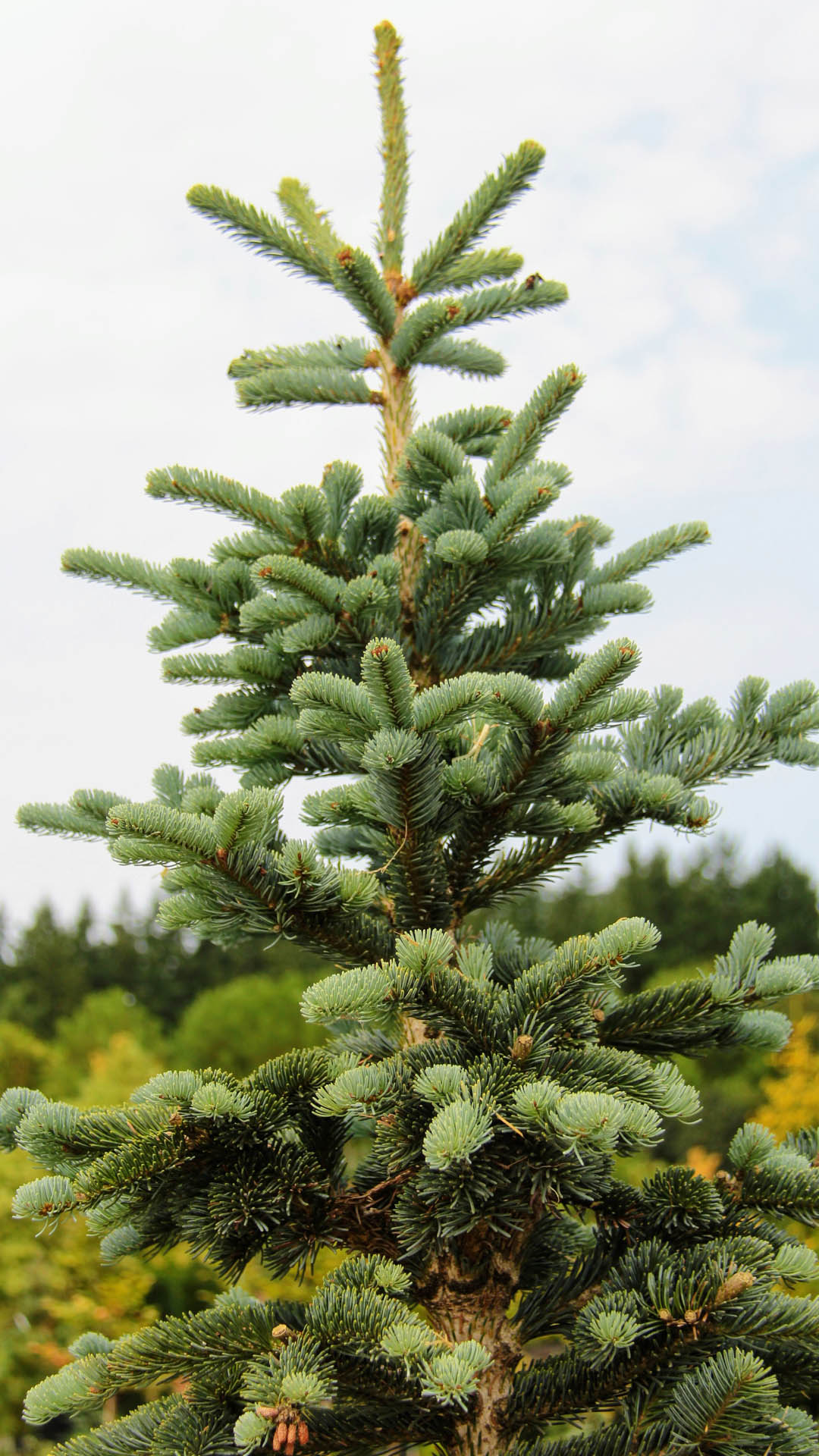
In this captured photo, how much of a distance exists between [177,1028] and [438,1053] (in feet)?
A: 88.0

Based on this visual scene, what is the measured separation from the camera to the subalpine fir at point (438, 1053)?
213 centimetres

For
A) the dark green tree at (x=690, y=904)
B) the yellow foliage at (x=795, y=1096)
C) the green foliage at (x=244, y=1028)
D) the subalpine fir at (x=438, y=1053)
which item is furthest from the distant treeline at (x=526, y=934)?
the subalpine fir at (x=438, y=1053)

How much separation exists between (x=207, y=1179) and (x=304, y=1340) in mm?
449

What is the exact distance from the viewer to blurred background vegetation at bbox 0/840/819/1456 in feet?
40.8

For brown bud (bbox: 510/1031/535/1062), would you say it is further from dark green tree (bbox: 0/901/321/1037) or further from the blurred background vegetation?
dark green tree (bbox: 0/901/321/1037)

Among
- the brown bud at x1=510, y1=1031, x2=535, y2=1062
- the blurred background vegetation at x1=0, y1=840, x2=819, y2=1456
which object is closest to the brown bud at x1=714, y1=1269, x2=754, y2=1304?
the brown bud at x1=510, y1=1031, x2=535, y2=1062

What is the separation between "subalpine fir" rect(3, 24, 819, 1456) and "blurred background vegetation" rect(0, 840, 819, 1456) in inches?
17.1

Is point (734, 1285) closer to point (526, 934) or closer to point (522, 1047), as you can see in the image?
point (522, 1047)

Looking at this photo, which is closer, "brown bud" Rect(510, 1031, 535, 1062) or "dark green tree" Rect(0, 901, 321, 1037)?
"brown bud" Rect(510, 1031, 535, 1062)

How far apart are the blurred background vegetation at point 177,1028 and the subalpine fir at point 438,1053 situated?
0.43 metres

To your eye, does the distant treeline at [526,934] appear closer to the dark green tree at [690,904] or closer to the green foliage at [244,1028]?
the dark green tree at [690,904]

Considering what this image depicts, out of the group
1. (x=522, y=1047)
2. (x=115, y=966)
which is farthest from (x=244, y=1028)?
(x=522, y=1047)

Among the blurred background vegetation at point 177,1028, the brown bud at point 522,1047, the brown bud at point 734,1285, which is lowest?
the blurred background vegetation at point 177,1028

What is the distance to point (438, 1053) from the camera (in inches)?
90.7
